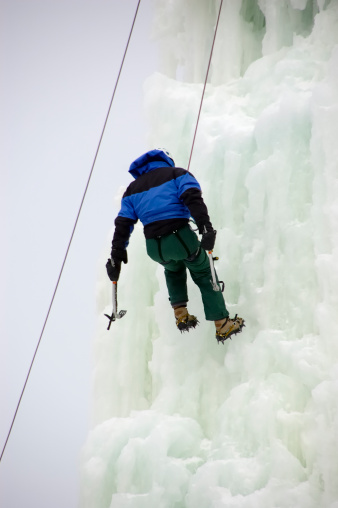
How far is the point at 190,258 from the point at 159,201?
0.35 m

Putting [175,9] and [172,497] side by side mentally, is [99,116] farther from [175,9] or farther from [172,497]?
[172,497]

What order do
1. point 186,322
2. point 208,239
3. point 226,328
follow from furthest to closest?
point 186,322 → point 226,328 → point 208,239

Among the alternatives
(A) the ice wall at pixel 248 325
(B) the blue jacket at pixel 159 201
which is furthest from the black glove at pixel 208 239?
(A) the ice wall at pixel 248 325

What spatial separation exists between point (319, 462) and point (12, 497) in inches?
149

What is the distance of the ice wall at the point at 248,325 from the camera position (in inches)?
96.1

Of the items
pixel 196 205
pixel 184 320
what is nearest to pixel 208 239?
pixel 196 205

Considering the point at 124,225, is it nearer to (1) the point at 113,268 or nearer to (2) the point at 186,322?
(1) the point at 113,268

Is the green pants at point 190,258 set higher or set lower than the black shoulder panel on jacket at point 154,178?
lower

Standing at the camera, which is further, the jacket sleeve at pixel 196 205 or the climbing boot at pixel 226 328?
the climbing boot at pixel 226 328

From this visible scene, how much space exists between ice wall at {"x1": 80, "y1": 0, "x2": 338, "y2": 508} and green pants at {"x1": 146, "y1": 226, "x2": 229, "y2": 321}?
0.31 meters

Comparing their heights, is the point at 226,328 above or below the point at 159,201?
below

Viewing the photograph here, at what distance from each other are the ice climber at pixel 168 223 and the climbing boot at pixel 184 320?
0.04ft

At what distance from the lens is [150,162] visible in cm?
285

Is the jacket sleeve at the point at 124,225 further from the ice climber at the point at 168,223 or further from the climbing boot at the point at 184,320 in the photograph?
the climbing boot at the point at 184,320
